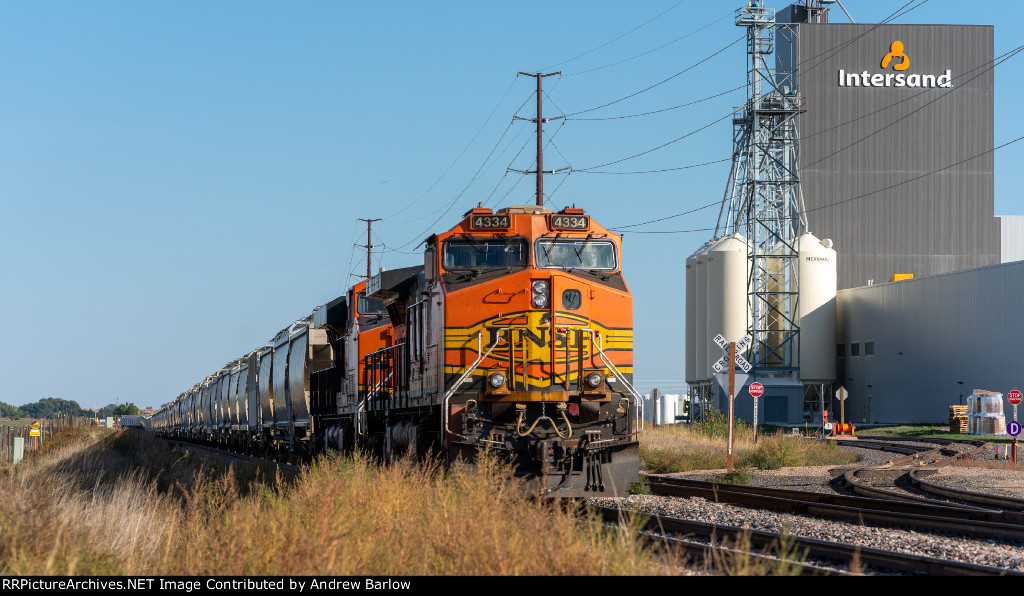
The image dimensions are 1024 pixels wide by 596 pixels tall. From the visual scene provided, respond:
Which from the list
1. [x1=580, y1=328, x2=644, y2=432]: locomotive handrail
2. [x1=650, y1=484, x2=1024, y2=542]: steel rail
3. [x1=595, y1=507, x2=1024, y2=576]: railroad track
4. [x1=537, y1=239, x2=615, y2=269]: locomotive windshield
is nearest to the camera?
[x1=595, y1=507, x2=1024, y2=576]: railroad track

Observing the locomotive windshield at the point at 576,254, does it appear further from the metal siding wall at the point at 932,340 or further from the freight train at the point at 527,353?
the metal siding wall at the point at 932,340

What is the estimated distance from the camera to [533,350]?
48.9 ft

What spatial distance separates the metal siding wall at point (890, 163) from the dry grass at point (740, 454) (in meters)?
43.9

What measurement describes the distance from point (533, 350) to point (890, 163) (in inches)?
2594

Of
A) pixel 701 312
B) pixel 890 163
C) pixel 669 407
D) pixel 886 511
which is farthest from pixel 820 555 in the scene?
pixel 669 407

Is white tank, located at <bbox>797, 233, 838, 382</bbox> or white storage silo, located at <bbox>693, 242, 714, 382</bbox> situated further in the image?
white storage silo, located at <bbox>693, 242, 714, 382</bbox>

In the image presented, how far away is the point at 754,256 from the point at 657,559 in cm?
5332

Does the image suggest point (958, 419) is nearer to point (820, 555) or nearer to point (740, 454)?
point (740, 454)

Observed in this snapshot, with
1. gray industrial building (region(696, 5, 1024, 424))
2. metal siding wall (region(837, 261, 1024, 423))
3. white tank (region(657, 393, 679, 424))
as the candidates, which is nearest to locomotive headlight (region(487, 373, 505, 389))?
metal siding wall (region(837, 261, 1024, 423))

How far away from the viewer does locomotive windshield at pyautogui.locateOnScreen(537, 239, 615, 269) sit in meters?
15.5

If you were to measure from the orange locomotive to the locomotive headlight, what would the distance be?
0.6 inches

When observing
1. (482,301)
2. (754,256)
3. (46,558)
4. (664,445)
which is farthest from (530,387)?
(754,256)

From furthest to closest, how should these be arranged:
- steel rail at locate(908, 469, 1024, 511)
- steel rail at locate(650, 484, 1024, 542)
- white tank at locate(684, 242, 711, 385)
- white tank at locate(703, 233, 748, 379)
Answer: white tank at locate(684, 242, 711, 385), white tank at locate(703, 233, 748, 379), steel rail at locate(908, 469, 1024, 511), steel rail at locate(650, 484, 1024, 542)

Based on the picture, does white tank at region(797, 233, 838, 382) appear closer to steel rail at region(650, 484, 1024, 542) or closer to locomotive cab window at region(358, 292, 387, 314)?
locomotive cab window at region(358, 292, 387, 314)
